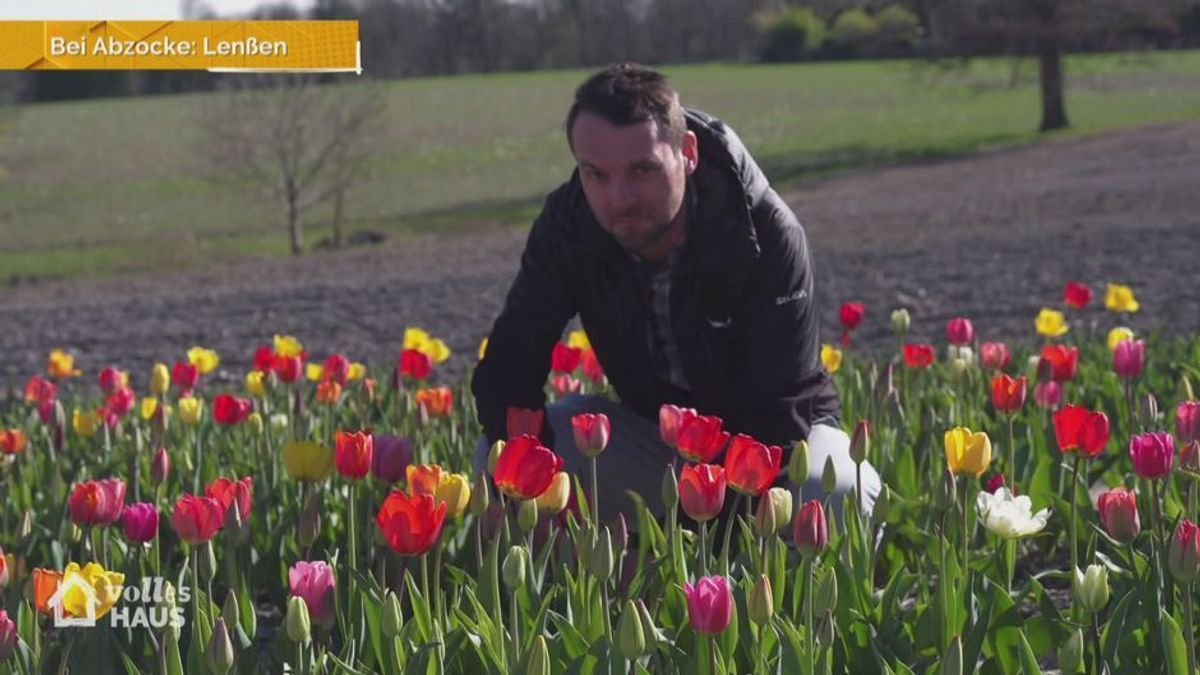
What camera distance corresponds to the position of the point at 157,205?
3008cm

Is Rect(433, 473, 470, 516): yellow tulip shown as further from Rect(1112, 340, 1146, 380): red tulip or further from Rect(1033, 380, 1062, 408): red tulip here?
Rect(1033, 380, 1062, 408): red tulip

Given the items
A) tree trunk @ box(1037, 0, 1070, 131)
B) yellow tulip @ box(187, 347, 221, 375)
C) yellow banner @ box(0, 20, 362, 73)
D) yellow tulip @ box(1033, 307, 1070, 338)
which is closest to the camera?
yellow tulip @ box(1033, 307, 1070, 338)

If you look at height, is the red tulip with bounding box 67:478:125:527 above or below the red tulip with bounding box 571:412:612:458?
below

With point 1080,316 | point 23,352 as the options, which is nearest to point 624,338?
point 1080,316

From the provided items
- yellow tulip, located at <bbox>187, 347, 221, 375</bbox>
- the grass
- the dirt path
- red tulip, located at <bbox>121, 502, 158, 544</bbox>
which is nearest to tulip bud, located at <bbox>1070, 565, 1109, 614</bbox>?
red tulip, located at <bbox>121, 502, 158, 544</bbox>

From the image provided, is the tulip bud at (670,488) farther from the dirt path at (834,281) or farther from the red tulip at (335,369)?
the dirt path at (834,281)

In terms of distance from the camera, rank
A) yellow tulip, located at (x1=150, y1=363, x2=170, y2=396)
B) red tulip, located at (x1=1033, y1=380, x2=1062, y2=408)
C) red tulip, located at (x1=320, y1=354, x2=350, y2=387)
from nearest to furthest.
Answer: red tulip, located at (x1=1033, y1=380, x2=1062, y2=408)
yellow tulip, located at (x1=150, y1=363, x2=170, y2=396)
red tulip, located at (x1=320, y1=354, x2=350, y2=387)

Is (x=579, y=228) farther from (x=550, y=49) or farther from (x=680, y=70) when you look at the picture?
(x=550, y=49)

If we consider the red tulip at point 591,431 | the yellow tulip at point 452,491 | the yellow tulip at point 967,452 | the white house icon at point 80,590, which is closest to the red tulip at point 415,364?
the red tulip at point 591,431

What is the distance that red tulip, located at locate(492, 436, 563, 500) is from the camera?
109 inches

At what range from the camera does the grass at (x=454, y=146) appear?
23875 mm

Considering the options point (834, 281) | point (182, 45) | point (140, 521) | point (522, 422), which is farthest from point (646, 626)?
point (834, 281)

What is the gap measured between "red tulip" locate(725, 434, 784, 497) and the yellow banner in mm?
2886

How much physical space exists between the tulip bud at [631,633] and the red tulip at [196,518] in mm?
784
